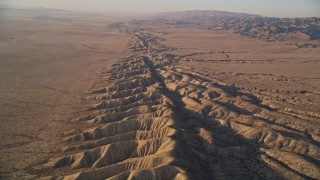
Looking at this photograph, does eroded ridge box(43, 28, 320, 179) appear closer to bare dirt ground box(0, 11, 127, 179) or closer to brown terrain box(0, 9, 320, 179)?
brown terrain box(0, 9, 320, 179)

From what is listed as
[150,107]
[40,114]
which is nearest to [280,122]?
[150,107]

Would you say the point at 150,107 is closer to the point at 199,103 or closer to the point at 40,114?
the point at 199,103

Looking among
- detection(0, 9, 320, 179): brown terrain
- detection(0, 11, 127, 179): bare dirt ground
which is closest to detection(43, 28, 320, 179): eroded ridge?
detection(0, 9, 320, 179): brown terrain

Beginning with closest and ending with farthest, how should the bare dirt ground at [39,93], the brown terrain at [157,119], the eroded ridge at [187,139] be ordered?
the eroded ridge at [187,139] < the brown terrain at [157,119] < the bare dirt ground at [39,93]

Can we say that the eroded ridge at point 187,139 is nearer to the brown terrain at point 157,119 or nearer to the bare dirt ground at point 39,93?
the brown terrain at point 157,119

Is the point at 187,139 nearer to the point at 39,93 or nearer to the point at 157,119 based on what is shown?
the point at 157,119

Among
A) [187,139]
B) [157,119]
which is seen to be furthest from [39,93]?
[187,139]

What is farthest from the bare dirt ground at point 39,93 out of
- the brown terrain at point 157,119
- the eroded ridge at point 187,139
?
the eroded ridge at point 187,139
